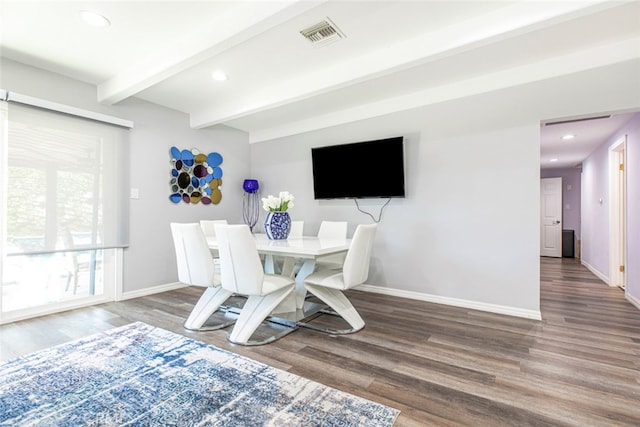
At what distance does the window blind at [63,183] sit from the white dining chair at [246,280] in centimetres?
195

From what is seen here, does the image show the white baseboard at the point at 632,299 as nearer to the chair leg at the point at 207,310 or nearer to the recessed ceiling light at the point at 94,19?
the chair leg at the point at 207,310

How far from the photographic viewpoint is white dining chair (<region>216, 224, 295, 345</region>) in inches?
92.6

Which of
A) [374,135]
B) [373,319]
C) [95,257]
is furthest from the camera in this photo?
[374,135]

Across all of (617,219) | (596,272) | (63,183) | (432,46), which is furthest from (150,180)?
(596,272)

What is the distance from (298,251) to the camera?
246 centimetres

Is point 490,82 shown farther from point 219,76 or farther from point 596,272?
point 596,272

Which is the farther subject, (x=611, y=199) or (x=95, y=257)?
(x=611, y=199)

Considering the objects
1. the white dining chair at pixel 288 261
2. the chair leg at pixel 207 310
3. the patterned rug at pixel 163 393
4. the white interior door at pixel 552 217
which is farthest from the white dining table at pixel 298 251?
the white interior door at pixel 552 217

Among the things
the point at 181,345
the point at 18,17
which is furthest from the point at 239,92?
the point at 181,345

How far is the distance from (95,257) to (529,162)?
4675mm

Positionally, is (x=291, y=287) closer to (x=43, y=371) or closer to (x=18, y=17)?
(x=43, y=371)

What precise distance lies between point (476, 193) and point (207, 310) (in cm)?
289

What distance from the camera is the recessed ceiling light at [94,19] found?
2240 mm

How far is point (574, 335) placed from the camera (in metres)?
2.59
